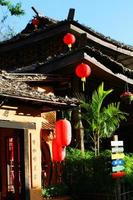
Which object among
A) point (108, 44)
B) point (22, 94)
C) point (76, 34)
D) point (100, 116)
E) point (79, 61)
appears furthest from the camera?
point (108, 44)

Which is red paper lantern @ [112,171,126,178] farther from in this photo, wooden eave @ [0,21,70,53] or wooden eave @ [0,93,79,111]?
wooden eave @ [0,21,70,53]

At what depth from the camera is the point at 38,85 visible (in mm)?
14789

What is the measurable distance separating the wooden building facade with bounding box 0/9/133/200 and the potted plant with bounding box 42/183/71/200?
99 cm

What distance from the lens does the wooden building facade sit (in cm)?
1120

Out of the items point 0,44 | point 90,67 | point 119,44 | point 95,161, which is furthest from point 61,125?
point 0,44

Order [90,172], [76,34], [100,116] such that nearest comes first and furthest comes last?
[90,172] → [100,116] → [76,34]

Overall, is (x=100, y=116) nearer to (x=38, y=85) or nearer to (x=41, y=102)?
(x=38, y=85)

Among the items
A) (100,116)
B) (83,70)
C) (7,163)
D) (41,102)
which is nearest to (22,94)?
(41,102)

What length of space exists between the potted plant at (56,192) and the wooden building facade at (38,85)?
0.99 metres

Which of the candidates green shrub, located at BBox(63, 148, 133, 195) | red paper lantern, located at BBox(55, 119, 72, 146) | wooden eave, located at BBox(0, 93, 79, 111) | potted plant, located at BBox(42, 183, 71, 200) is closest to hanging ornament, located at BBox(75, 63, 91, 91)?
wooden eave, located at BBox(0, 93, 79, 111)

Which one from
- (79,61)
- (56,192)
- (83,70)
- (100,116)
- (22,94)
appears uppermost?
(79,61)

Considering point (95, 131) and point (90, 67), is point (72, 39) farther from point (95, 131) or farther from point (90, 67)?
point (95, 131)

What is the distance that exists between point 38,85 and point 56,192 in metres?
3.56

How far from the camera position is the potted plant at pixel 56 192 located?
42.8 ft
